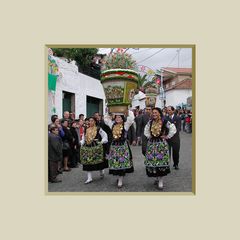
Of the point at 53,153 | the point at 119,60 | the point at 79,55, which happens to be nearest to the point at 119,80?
the point at 119,60

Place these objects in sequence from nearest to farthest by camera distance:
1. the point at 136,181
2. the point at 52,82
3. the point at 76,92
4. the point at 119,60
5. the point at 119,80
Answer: the point at 119,80, the point at 119,60, the point at 136,181, the point at 52,82, the point at 76,92

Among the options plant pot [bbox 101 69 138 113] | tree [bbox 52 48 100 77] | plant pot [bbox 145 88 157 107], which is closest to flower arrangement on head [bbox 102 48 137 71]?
plant pot [bbox 101 69 138 113]

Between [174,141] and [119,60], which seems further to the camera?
[174,141]

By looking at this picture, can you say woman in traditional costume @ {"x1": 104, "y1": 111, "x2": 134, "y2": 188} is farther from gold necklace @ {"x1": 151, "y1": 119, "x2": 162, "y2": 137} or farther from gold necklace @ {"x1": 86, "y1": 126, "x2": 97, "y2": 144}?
gold necklace @ {"x1": 86, "y1": 126, "x2": 97, "y2": 144}

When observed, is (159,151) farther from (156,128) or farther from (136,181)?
(136,181)

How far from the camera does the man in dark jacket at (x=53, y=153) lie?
544 centimetres

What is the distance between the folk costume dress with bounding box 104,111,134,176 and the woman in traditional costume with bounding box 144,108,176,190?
0.43 metres

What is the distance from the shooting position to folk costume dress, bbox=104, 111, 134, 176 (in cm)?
542

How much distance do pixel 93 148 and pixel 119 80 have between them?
1.85 m

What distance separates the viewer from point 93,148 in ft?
19.1

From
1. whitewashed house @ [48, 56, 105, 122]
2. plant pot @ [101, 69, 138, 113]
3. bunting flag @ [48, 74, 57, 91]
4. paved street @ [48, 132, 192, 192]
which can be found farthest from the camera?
whitewashed house @ [48, 56, 105, 122]

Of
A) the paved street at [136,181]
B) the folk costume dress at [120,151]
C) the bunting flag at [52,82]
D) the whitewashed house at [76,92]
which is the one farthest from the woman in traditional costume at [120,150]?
the bunting flag at [52,82]

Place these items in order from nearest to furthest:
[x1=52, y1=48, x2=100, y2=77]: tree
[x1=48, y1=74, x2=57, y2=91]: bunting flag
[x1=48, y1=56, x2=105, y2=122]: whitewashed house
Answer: [x1=48, y1=74, x2=57, y2=91]: bunting flag
[x1=52, y1=48, x2=100, y2=77]: tree
[x1=48, y1=56, x2=105, y2=122]: whitewashed house
